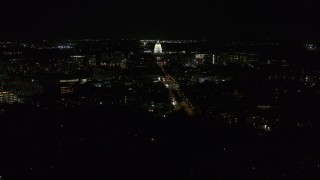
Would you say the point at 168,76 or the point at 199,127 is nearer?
the point at 199,127

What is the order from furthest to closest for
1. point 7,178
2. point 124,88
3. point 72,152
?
point 124,88
point 72,152
point 7,178

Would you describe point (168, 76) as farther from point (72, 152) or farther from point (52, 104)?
point (72, 152)

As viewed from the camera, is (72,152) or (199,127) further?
(199,127)

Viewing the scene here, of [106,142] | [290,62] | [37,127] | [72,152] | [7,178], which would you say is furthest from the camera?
[290,62]

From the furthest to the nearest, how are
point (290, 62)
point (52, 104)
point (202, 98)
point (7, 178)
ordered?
point (290, 62), point (202, 98), point (52, 104), point (7, 178)

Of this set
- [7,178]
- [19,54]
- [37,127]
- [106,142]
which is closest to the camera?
[7,178]

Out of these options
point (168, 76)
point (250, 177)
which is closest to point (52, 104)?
point (250, 177)

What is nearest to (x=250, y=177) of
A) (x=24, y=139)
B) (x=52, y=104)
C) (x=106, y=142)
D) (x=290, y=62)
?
(x=106, y=142)

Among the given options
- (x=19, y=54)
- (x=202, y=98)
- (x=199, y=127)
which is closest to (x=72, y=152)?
(x=199, y=127)

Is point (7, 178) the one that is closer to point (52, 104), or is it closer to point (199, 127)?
point (199, 127)
